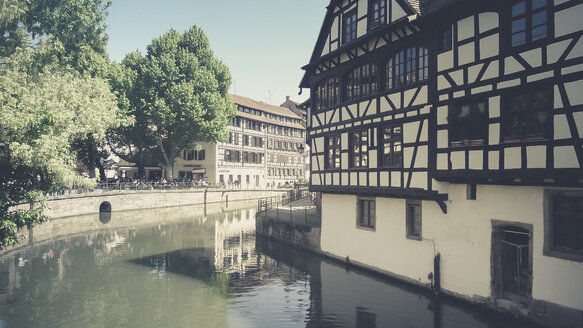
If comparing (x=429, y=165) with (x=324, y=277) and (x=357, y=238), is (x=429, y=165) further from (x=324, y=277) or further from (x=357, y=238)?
(x=324, y=277)

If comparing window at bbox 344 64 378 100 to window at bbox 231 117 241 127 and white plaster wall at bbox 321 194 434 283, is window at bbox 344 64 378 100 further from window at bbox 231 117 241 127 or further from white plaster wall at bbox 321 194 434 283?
window at bbox 231 117 241 127

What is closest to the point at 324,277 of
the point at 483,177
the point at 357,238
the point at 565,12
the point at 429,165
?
the point at 357,238

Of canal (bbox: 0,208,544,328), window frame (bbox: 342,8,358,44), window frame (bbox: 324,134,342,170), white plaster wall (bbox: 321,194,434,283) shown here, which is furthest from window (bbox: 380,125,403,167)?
window frame (bbox: 342,8,358,44)

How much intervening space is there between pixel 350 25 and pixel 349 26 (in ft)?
0.29

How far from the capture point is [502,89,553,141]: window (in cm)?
1079

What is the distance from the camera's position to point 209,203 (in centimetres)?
5128

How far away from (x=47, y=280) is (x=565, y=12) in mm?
21543

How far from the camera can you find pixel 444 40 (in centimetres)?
1394

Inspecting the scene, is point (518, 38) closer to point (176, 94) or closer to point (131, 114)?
point (176, 94)

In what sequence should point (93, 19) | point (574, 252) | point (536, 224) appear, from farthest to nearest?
point (93, 19)
point (536, 224)
point (574, 252)

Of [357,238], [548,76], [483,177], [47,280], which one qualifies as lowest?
[47,280]

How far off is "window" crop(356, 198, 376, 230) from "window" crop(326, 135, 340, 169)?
7.50 ft

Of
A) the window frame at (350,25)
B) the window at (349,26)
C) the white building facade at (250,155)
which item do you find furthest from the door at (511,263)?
the white building facade at (250,155)

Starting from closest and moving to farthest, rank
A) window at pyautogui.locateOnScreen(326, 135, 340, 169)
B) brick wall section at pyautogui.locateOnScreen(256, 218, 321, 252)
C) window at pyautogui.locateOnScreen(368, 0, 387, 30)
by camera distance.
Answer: window at pyautogui.locateOnScreen(368, 0, 387, 30)
window at pyautogui.locateOnScreen(326, 135, 340, 169)
brick wall section at pyautogui.locateOnScreen(256, 218, 321, 252)
